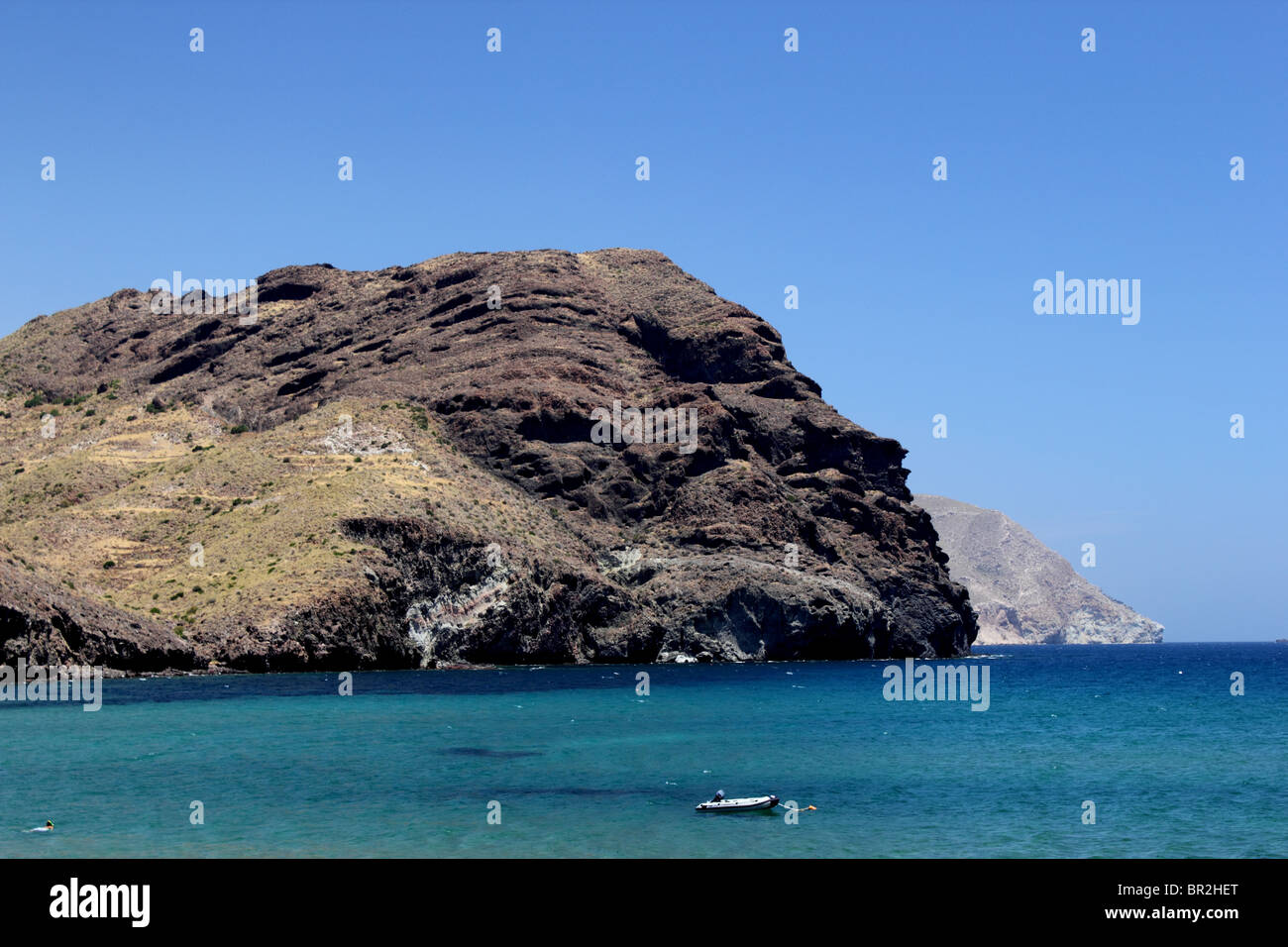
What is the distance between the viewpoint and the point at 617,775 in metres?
46.6

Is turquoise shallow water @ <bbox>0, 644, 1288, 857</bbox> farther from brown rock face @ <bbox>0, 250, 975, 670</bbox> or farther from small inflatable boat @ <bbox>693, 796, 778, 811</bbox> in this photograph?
brown rock face @ <bbox>0, 250, 975, 670</bbox>

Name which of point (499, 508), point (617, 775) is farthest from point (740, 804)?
point (499, 508)

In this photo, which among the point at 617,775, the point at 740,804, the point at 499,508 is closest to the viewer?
the point at 740,804

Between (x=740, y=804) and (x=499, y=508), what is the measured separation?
106 metres

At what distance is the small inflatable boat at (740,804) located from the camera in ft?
124

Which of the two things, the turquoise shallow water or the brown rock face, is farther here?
the brown rock face

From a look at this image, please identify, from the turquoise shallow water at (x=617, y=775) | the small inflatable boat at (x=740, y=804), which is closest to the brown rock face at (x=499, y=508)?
the turquoise shallow water at (x=617, y=775)

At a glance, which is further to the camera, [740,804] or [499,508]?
[499,508]

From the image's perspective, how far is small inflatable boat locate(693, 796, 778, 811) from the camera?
1485 inches

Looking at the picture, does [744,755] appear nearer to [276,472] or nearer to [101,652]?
[101,652]

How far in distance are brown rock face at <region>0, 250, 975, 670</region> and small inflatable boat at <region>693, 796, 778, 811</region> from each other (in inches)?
2659

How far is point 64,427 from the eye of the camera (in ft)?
630

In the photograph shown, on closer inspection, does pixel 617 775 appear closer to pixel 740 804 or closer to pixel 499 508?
pixel 740 804

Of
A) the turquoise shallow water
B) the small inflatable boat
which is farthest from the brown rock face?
the small inflatable boat
